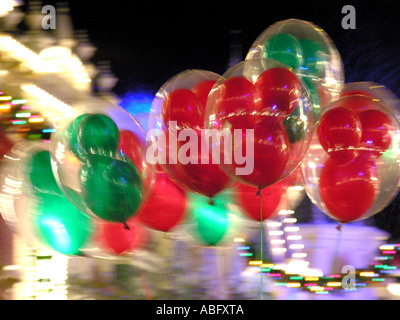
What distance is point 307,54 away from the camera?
1448 mm

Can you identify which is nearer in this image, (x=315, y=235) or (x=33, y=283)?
(x=33, y=283)

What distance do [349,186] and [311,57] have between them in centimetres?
41

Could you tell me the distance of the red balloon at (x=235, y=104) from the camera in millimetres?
1168

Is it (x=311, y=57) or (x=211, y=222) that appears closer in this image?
Answer: (x=311, y=57)

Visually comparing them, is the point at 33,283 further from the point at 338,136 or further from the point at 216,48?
the point at 216,48

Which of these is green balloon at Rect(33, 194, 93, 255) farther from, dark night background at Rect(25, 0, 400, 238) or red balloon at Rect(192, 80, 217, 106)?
dark night background at Rect(25, 0, 400, 238)

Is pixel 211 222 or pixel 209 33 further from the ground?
pixel 209 33

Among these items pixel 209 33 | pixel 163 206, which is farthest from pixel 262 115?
pixel 209 33

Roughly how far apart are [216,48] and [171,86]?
94 centimetres

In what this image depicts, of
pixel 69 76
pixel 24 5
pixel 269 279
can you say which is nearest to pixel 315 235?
pixel 269 279

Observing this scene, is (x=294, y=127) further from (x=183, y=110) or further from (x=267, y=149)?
(x=183, y=110)

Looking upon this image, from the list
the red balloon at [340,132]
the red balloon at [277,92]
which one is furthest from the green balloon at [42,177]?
the red balloon at [340,132]

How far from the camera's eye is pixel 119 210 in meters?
1.29

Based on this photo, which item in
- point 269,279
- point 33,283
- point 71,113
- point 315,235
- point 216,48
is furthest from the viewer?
point 216,48
